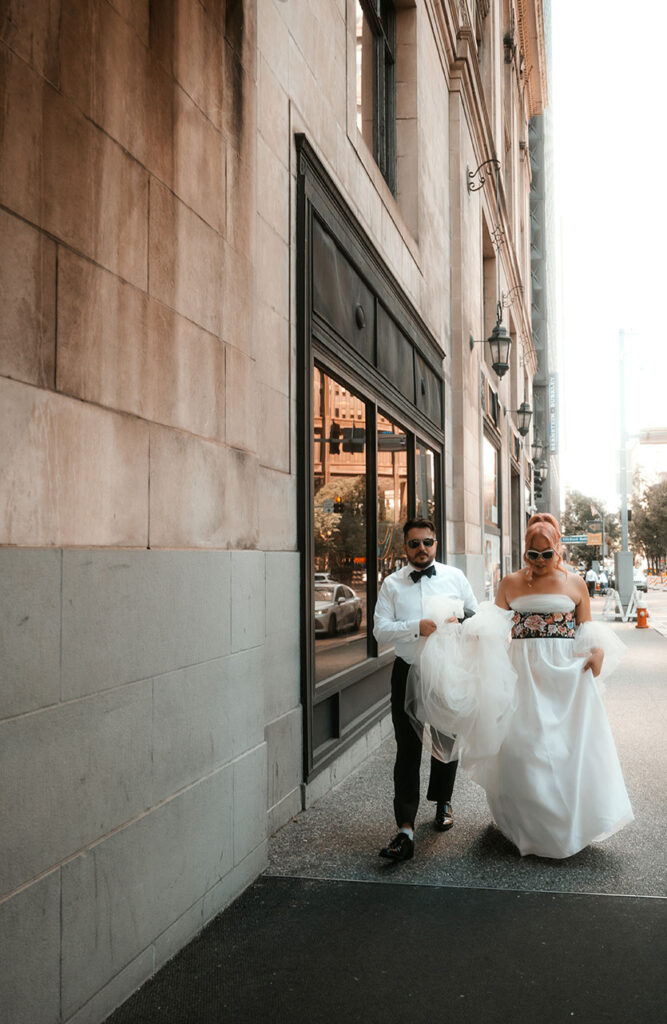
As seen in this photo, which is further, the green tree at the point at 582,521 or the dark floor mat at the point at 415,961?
the green tree at the point at 582,521

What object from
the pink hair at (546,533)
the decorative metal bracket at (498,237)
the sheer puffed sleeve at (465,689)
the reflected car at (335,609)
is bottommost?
the sheer puffed sleeve at (465,689)

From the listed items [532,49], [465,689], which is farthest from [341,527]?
[532,49]

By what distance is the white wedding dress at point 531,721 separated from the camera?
5.66 m

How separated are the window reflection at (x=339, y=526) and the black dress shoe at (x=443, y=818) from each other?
4.92 ft

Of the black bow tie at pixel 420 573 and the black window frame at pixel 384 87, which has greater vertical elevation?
the black window frame at pixel 384 87

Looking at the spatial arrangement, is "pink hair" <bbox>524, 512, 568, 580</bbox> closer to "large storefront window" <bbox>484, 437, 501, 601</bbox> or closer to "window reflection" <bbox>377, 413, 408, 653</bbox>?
"window reflection" <bbox>377, 413, 408, 653</bbox>

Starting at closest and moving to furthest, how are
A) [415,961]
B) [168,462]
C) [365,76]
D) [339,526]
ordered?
1. [415,961]
2. [168,462]
3. [339,526]
4. [365,76]

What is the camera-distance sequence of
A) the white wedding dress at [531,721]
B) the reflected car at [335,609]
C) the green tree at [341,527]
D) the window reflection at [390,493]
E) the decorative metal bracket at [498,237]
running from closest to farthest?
the white wedding dress at [531,721]
the reflected car at [335,609]
the green tree at [341,527]
the window reflection at [390,493]
the decorative metal bracket at [498,237]

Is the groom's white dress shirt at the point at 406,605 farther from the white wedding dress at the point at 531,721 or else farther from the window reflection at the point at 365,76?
the window reflection at the point at 365,76

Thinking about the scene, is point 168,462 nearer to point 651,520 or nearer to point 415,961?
point 415,961

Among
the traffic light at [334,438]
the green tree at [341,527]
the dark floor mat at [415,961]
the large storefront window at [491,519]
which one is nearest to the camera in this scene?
the dark floor mat at [415,961]

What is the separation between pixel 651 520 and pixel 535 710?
7774cm

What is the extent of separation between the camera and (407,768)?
586cm

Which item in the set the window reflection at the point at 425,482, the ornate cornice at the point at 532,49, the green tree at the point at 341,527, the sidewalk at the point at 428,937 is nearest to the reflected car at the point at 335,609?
the green tree at the point at 341,527
